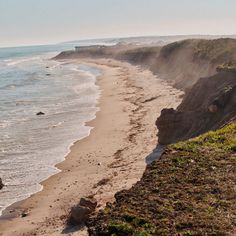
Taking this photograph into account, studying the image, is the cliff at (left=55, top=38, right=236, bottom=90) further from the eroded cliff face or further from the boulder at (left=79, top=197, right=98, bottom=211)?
the boulder at (left=79, top=197, right=98, bottom=211)

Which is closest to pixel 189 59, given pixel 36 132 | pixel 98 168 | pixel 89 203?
pixel 36 132

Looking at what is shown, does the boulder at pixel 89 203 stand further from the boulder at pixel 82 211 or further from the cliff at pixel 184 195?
the cliff at pixel 184 195

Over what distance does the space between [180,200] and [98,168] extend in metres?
9.45

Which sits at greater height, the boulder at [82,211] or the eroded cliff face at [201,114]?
the eroded cliff face at [201,114]

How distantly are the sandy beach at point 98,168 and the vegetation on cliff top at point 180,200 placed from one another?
306cm

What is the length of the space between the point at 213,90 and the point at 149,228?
14029 millimetres

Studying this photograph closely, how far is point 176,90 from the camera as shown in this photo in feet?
120

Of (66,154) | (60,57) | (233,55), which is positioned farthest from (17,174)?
(60,57)

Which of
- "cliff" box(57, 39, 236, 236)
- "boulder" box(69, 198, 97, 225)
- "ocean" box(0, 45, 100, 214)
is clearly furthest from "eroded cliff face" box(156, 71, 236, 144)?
"boulder" box(69, 198, 97, 225)

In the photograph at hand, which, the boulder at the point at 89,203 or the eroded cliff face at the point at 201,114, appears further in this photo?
the eroded cliff face at the point at 201,114

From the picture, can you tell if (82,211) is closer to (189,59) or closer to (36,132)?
(36,132)

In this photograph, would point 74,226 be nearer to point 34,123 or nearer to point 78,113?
point 34,123

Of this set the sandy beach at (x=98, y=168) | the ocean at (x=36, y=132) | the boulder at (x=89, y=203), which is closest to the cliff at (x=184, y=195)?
the boulder at (x=89, y=203)

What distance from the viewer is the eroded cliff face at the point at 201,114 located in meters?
17.5
